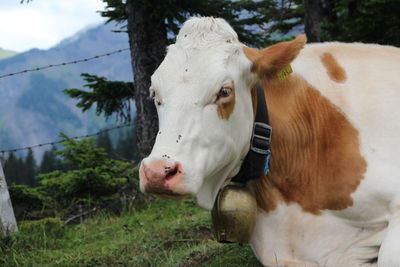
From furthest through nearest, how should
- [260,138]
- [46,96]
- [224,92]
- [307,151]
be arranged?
[46,96] < [307,151] < [260,138] < [224,92]

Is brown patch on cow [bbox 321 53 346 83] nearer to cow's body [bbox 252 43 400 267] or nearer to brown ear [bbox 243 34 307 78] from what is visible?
cow's body [bbox 252 43 400 267]

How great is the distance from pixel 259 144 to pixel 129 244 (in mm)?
2668

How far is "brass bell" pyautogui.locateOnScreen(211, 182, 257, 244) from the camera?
134 inches

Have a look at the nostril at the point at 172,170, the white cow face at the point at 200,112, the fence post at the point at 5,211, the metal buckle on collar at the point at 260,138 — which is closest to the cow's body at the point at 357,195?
the metal buckle on collar at the point at 260,138

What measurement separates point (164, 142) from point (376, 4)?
6.99 meters

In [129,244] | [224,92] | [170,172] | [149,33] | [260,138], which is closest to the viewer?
[170,172]

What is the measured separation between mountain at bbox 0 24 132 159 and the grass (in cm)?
2970

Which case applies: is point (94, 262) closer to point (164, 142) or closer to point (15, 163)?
point (164, 142)

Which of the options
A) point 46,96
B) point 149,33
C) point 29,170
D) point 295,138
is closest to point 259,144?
point 295,138

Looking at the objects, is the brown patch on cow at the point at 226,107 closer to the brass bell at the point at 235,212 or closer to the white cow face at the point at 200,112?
the white cow face at the point at 200,112

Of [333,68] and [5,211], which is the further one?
[5,211]

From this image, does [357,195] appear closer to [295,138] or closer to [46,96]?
[295,138]

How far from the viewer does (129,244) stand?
18.2 ft

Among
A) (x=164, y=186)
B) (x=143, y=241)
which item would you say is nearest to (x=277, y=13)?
(x=143, y=241)
